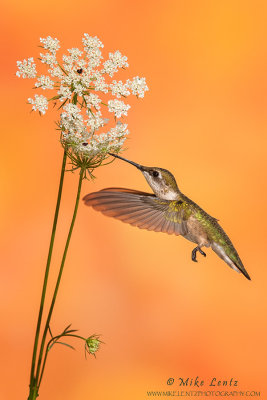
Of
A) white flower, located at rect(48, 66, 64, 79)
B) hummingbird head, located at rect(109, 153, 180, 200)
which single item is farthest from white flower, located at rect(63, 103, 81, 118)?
hummingbird head, located at rect(109, 153, 180, 200)

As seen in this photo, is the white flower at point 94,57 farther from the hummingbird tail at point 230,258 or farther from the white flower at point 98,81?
the hummingbird tail at point 230,258

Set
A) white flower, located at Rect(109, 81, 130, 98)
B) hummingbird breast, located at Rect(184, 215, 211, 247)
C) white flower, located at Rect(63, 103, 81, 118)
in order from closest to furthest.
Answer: white flower, located at Rect(63, 103, 81, 118), white flower, located at Rect(109, 81, 130, 98), hummingbird breast, located at Rect(184, 215, 211, 247)

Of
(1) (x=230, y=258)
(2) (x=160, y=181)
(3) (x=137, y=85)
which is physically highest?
(3) (x=137, y=85)

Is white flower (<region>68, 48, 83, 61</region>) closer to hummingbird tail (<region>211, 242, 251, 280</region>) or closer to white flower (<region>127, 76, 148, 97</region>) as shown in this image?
white flower (<region>127, 76, 148, 97</region>)

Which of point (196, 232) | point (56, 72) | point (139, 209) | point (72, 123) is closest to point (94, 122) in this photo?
point (72, 123)

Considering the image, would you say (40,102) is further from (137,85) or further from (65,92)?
(137,85)

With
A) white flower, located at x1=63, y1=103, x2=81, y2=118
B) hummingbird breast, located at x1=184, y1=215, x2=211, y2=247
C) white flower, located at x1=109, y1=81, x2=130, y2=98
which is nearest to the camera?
white flower, located at x1=63, y1=103, x2=81, y2=118

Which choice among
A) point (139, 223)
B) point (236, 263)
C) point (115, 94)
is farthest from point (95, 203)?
point (236, 263)

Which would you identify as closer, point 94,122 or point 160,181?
point 94,122
